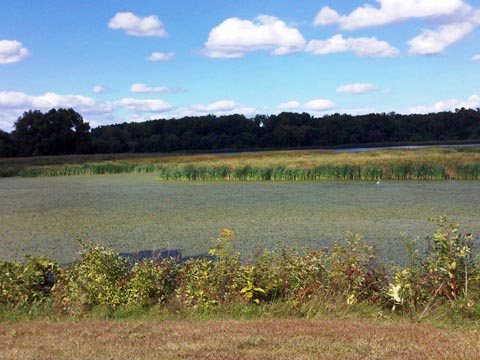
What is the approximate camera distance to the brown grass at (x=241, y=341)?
389 centimetres

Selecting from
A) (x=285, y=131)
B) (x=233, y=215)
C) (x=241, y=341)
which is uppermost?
(x=285, y=131)

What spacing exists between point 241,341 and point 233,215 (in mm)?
9458

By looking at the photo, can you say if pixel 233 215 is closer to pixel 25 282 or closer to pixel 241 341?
pixel 25 282

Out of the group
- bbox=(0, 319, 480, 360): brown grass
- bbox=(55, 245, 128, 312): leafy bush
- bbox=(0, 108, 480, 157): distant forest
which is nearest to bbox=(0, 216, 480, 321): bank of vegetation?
bbox=(55, 245, 128, 312): leafy bush

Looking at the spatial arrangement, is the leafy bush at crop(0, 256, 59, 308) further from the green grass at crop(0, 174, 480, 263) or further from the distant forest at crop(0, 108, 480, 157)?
the distant forest at crop(0, 108, 480, 157)

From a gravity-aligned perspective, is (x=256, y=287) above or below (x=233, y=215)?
above

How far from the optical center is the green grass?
392 inches

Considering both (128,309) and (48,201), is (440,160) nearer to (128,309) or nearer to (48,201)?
(48,201)

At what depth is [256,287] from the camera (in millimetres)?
5613

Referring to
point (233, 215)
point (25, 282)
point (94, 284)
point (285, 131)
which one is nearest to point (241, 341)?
point (94, 284)

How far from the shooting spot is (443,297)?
547 cm

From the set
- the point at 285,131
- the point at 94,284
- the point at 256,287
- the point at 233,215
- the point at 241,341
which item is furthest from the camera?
the point at 285,131

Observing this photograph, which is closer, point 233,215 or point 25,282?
point 25,282

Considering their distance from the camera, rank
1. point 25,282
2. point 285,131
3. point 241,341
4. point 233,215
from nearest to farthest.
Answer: point 241,341 < point 25,282 < point 233,215 < point 285,131
